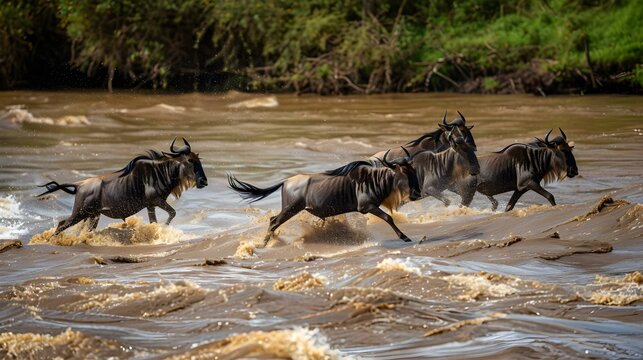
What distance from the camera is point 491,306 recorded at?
7.68 m

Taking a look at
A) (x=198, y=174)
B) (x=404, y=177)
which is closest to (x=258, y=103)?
(x=198, y=174)

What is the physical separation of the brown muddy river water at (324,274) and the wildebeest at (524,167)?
472mm

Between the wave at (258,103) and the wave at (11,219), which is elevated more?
the wave at (258,103)

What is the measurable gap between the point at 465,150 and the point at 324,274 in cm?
437

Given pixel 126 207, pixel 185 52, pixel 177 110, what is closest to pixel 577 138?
pixel 126 207

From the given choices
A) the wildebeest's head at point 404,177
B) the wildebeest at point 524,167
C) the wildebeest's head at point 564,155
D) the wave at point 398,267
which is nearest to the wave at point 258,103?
the wildebeest at point 524,167

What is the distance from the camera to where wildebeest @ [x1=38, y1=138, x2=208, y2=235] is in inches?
522

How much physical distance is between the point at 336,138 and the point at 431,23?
42.6 ft

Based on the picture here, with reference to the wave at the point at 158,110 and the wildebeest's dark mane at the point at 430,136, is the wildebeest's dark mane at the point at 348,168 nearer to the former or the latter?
the wildebeest's dark mane at the point at 430,136

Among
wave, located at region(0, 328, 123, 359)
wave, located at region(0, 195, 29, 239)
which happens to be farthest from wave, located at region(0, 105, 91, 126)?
wave, located at region(0, 328, 123, 359)

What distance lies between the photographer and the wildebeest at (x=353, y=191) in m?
11.8

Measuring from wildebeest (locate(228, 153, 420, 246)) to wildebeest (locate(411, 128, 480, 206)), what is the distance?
153 cm

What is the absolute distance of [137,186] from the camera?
13.3 meters

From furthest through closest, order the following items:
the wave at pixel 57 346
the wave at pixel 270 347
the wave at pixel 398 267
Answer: the wave at pixel 398 267, the wave at pixel 57 346, the wave at pixel 270 347
